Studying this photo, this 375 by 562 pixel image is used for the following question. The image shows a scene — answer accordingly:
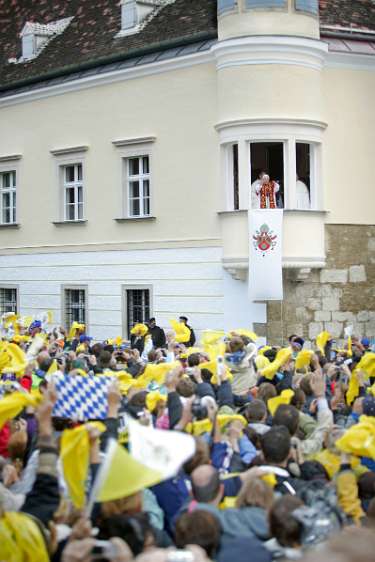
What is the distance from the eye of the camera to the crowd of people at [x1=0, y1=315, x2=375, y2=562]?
17.3 ft

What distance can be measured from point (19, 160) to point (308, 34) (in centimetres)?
958

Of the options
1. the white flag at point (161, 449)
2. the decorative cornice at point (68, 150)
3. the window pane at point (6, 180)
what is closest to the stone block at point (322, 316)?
the decorative cornice at point (68, 150)

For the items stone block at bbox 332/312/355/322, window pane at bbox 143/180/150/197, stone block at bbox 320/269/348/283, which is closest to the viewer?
stone block at bbox 320/269/348/283

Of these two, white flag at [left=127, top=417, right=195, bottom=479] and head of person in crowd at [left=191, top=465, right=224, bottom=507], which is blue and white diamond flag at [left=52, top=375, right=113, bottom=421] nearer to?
head of person in crowd at [left=191, top=465, right=224, bottom=507]

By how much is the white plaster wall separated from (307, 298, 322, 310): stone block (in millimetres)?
1084

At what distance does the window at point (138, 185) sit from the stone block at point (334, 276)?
4778 mm

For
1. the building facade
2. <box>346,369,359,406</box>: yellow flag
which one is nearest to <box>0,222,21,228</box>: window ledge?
the building facade

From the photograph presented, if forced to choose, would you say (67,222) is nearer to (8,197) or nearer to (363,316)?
(8,197)

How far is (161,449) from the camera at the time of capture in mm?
5516

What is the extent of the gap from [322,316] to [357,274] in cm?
137

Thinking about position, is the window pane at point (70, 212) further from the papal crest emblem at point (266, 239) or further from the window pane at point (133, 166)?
the papal crest emblem at point (266, 239)

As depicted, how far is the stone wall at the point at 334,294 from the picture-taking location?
73.2 feet

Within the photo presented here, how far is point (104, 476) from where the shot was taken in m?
5.20

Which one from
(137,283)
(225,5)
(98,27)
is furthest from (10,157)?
(225,5)
